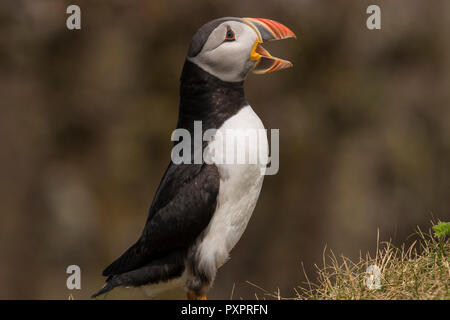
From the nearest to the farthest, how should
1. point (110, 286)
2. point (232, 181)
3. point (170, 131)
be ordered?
1. point (232, 181)
2. point (110, 286)
3. point (170, 131)

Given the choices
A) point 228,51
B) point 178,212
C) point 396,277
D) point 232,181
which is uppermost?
point 228,51

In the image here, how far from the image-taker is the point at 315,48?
6.41 metres

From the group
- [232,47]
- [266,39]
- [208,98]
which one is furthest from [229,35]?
[208,98]

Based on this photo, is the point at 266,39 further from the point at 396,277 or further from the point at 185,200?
the point at 396,277

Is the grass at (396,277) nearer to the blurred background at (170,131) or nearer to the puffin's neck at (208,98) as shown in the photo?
the puffin's neck at (208,98)

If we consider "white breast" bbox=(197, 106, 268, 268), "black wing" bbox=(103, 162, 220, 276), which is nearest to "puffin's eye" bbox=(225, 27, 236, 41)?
"white breast" bbox=(197, 106, 268, 268)

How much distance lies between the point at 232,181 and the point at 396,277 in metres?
0.95

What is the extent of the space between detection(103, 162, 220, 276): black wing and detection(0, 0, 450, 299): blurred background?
276cm

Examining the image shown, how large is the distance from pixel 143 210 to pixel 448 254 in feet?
11.0

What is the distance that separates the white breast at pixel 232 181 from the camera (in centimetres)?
311

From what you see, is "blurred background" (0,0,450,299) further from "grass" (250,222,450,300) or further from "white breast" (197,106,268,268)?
"white breast" (197,106,268,268)

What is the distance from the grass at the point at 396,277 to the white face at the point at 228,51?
1155mm

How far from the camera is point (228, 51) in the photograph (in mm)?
3119

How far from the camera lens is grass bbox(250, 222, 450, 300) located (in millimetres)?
2939
